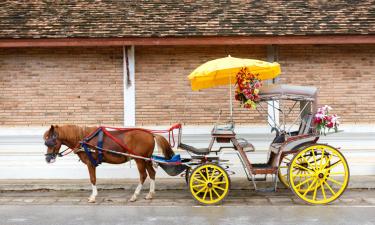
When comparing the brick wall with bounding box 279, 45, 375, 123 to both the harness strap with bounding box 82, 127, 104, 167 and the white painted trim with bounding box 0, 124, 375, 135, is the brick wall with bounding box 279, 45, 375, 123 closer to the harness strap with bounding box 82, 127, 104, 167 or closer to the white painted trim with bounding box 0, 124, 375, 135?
the white painted trim with bounding box 0, 124, 375, 135

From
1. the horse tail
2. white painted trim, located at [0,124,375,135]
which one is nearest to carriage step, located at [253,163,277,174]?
the horse tail

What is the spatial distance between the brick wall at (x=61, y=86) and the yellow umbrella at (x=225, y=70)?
9.04ft

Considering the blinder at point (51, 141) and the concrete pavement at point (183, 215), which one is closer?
the concrete pavement at point (183, 215)

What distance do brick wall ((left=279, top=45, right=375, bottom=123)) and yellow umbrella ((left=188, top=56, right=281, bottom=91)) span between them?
2062mm

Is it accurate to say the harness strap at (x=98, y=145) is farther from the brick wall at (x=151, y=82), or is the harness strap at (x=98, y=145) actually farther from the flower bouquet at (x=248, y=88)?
the flower bouquet at (x=248, y=88)

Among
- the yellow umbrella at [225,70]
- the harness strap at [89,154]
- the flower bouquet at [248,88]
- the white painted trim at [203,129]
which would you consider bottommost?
the harness strap at [89,154]

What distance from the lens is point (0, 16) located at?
11.3m

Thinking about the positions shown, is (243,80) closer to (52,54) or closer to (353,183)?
(353,183)

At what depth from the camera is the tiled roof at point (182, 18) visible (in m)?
10.5

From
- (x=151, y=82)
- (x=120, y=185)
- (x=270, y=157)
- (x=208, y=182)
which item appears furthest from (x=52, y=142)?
(x=270, y=157)

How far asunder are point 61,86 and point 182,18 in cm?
335

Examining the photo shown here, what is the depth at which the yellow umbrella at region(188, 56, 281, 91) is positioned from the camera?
27.3 ft

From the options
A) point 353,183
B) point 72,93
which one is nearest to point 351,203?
point 353,183

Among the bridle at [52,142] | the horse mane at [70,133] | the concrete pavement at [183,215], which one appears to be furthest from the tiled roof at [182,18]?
the concrete pavement at [183,215]
